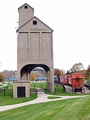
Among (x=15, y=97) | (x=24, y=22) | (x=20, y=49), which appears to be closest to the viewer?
(x=15, y=97)

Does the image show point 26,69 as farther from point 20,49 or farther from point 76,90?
point 76,90

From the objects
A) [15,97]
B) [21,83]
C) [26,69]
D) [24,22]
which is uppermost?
[24,22]

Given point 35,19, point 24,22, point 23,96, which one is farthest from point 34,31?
point 23,96

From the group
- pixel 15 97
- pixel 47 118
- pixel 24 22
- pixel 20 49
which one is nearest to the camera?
pixel 47 118

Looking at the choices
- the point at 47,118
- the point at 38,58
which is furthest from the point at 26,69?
the point at 47,118

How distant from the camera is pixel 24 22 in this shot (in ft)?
139

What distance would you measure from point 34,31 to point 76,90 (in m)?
12.9

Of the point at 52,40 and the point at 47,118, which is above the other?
the point at 52,40

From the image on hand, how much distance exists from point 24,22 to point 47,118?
32.9m

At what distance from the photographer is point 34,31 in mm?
38719

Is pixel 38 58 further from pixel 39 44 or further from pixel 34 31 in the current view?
pixel 34 31

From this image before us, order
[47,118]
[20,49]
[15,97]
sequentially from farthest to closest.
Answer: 1. [20,49]
2. [15,97]
3. [47,118]

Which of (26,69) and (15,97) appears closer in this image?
(15,97)

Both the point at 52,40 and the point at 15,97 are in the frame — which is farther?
the point at 52,40
